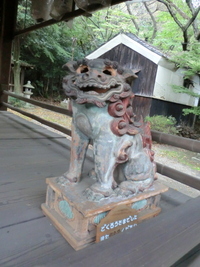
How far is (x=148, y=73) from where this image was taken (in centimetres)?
643

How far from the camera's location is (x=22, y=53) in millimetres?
10242

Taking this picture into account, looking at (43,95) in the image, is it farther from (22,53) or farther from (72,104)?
(72,104)

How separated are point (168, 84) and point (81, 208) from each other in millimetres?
6475

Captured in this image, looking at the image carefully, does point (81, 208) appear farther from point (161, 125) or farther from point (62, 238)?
point (161, 125)

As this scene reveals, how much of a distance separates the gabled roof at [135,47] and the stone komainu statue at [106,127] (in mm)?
5795

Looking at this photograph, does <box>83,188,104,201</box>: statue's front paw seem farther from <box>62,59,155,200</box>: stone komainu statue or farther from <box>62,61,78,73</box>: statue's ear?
<box>62,61,78,73</box>: statue's ear

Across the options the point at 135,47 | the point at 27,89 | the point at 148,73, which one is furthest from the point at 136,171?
the point at 27,89

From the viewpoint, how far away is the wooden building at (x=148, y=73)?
20.7 feet

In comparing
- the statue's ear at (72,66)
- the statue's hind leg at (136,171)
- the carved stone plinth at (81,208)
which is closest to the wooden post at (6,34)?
the statue's ear at (72,66)

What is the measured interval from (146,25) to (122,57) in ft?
21.1

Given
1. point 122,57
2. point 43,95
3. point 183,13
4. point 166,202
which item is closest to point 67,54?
point 43,95

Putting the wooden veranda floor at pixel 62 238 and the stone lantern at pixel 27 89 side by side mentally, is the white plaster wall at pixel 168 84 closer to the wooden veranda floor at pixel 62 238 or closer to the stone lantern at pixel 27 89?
the stone lantern at pixel 27 89

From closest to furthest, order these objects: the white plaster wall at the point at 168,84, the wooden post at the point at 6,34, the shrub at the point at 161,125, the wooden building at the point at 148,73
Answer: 1. the wooden post at the point at 6,34
2. the shrub at the point at 161,125
3. the wooden building at the point at 148,73
4. the white plaster wall at the point at 168,84

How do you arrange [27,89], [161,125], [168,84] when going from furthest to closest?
[27,89], [168,84], [161,125]
